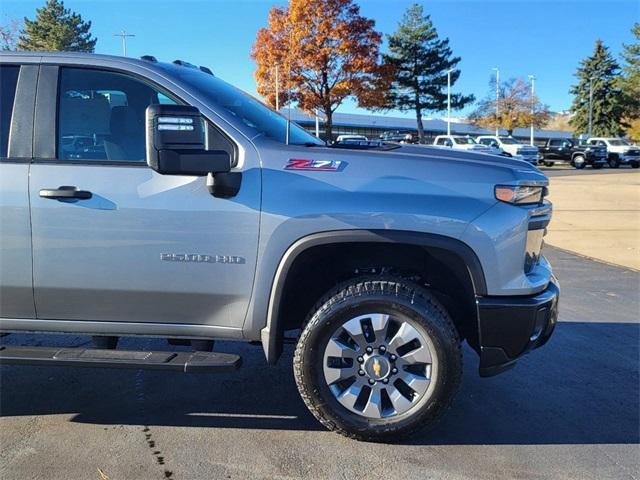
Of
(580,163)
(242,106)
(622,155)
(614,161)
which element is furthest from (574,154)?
(242,106)

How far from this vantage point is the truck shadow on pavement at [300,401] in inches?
134

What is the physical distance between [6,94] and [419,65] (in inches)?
1911

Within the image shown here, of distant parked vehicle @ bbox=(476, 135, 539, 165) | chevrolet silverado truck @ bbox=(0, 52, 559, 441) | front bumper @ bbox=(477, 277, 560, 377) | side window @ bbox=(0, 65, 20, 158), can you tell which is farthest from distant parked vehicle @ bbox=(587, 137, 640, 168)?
side window @ bbox=(0, 65, 20, 158)

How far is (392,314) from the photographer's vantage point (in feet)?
10.1

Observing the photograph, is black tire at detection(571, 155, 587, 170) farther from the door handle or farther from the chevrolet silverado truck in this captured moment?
the door handle

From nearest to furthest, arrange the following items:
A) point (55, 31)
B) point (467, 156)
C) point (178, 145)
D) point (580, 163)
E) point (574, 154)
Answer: point (178, 145)
point (467, 156)
point (55, 31)
point (580, 163)
point (574, 154)

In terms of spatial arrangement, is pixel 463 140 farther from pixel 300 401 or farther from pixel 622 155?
pixel 300 401

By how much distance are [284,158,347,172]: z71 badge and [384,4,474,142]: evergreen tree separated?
46.7 meters

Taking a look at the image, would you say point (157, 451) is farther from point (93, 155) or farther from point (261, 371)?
point (93, 155)

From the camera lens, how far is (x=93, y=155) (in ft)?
10.5

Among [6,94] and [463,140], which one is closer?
[6,94]

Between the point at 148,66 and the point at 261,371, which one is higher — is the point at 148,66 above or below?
above

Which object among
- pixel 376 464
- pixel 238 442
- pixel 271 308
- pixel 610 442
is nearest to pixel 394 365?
pixel 376 464

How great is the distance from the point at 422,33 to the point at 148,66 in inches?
1939
